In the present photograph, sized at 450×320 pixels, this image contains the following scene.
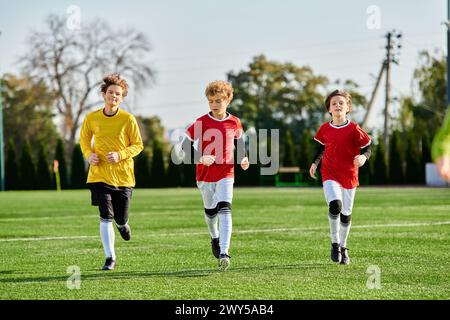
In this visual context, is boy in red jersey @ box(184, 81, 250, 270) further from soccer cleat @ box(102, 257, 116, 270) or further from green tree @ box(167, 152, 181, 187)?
green tree @ box(167, 152, 181, 187)

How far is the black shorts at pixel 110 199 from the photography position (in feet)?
28.6

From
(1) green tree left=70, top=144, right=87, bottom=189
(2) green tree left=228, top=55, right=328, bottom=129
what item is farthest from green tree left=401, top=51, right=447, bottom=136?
(1) green tree left=70, top=144, right=87, bottom=189

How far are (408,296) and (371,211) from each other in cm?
1313

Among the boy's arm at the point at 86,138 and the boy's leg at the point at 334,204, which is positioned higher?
the boy's arm at the point at 86,138

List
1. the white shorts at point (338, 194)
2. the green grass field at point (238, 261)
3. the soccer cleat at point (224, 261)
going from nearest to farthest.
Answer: the green grass field at point (238, 261) → the soccer cleat at point (224, 261) → the white shorts at point (338, 194)

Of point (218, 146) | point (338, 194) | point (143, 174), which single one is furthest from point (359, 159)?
point (143, 174)

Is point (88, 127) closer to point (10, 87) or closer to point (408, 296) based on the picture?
point (408, 296)

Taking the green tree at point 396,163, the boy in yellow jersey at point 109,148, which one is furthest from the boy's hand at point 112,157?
the green tree at point 396,163

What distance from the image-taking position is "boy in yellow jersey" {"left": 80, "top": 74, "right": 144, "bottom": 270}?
28.4 feet

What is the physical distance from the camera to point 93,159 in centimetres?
861

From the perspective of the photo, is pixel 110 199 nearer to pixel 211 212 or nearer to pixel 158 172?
pixel 211 212

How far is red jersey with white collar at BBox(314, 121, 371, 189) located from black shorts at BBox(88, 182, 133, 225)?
217cm

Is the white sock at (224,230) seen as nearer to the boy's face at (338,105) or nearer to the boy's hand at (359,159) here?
the boy's hand at (359,159)
